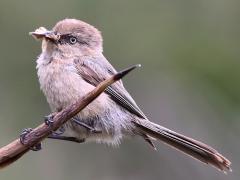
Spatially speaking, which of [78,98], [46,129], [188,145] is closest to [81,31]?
[78,98]

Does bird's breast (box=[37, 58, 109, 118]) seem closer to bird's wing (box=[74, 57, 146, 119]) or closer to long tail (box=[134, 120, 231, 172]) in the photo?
bird's wing (box=[74, 57, 146, 119])

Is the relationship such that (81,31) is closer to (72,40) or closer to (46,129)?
(72,40)

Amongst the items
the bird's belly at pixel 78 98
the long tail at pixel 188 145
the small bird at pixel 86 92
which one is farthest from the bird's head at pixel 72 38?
the long tail at pixel 188 145

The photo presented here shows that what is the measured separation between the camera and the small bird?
580 centimetres

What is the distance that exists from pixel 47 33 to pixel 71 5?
2744 mm

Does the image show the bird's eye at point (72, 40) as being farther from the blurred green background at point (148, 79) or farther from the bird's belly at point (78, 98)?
the blurred green background at point (148, 79)

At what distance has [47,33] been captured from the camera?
19.1ft

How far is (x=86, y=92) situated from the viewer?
5.91m

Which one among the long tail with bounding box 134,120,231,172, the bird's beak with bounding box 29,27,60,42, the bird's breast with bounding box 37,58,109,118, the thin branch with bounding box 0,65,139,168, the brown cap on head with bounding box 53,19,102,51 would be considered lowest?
the thin branch with bounding box 0,65,139,168

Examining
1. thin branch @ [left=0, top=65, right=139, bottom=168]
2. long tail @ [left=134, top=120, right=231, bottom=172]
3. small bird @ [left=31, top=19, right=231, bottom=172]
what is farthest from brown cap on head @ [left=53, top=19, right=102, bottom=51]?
thin branch @ [left=0, top=65, right=139, bottom=168]

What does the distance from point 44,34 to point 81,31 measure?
0.69 m

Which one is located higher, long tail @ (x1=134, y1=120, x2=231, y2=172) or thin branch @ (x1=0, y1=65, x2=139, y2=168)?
long tail @ (x1=134, y1=120, x2=231, y2=172)

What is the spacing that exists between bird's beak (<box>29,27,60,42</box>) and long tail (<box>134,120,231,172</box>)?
1.01 meters

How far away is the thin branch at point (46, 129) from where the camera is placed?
13.0 ft
